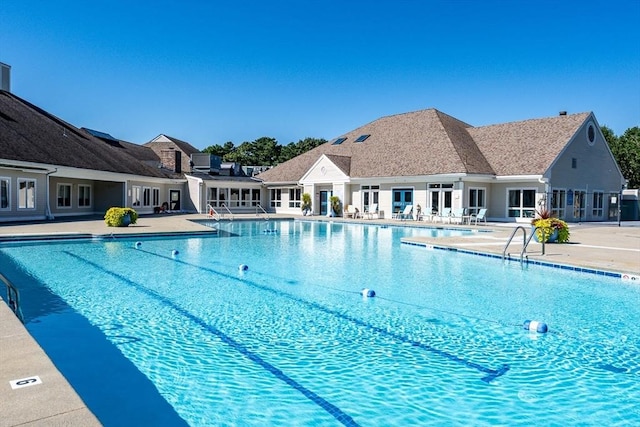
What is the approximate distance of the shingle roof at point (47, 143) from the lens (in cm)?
2178

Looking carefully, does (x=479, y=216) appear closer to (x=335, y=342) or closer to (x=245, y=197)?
(x=245, y=197)

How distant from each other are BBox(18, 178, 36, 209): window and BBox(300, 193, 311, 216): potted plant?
17.8 m

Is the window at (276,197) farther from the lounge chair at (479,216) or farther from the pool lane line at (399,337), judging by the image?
the pool lane line at (399,337)

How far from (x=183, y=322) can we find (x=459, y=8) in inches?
813

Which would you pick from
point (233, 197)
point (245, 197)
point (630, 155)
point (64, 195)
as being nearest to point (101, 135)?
point (233, 197)

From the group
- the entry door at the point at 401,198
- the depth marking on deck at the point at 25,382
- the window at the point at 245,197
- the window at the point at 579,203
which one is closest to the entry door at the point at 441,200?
the entry door at the point at 401,198

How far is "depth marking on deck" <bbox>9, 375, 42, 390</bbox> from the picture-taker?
338cm

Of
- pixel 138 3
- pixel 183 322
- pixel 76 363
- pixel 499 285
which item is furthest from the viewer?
pixel 138 3

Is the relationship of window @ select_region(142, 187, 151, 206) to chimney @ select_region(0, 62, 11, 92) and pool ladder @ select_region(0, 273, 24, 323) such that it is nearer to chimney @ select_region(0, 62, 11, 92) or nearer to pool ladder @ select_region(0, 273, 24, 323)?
chimney @ select_region(0, 62, 11, 92)

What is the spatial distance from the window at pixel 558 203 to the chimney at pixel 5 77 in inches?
1376

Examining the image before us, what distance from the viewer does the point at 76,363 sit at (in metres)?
5.49

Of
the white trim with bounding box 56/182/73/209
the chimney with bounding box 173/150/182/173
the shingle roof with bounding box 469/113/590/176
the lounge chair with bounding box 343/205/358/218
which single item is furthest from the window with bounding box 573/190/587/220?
the white trim with bounding box 56/182/73/209

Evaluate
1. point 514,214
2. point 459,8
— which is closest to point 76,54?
point 459,8

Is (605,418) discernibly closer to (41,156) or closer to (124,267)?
(124,267)
